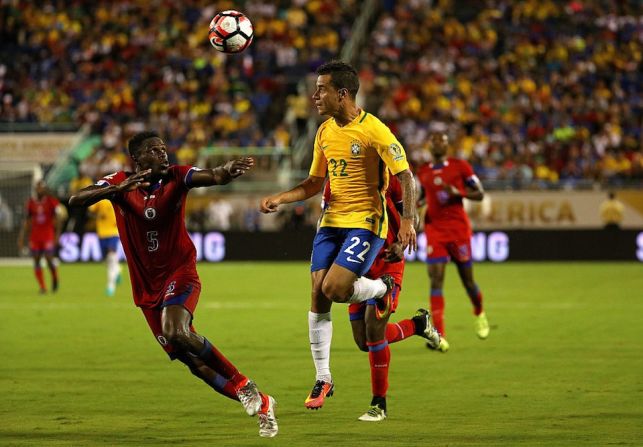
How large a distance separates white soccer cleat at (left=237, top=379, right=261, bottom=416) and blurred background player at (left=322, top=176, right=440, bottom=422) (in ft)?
3.50

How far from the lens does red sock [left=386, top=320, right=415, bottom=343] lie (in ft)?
32.0

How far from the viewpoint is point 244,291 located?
917 inches

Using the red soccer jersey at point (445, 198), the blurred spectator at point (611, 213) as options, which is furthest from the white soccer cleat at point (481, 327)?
the blurred spectator at point (611, 213)

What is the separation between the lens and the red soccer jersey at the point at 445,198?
46.4ft

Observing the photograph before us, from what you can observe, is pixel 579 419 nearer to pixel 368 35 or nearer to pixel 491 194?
pixel 491 194

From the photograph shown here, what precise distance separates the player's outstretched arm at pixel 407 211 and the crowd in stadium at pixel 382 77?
2403cm

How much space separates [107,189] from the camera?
812 cm

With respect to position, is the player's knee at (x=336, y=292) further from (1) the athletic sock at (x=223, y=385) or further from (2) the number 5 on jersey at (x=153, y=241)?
(2) the number 5 on jersey at (x=153, y=241)

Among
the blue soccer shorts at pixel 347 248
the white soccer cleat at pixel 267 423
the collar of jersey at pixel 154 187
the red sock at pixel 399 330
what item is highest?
the collar of jersey at pixel 154 187

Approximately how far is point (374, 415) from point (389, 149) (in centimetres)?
200

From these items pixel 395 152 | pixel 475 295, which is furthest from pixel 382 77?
pixel 395 152

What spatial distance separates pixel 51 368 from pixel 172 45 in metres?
28.6

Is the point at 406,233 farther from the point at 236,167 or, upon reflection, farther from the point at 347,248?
the point at 236,167

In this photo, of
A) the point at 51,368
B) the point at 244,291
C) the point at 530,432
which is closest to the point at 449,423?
the point at 530,432
